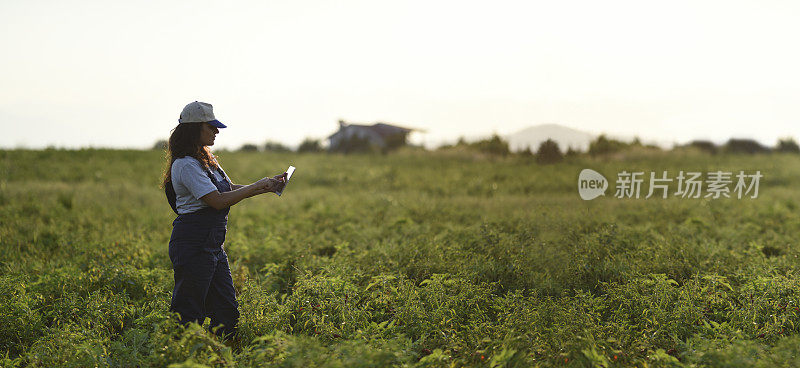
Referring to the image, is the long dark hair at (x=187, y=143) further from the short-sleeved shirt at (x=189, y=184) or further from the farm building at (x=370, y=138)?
the farm building at (x=370, y=138)

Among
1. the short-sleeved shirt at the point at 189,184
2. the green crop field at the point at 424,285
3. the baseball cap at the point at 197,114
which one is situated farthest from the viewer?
the baseball cap at the point at 197,114

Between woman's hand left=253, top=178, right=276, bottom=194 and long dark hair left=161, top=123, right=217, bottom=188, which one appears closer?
woman's hand left=253, top=178, right=276, bottom=194

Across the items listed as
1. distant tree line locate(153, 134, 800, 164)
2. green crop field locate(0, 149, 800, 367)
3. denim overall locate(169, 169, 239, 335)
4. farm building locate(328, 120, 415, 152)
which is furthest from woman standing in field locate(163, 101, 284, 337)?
farm building locate(328, 120, 415, 152)

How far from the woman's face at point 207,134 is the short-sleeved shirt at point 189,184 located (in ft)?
0.65

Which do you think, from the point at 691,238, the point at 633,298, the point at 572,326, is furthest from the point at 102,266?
the point at 691,238

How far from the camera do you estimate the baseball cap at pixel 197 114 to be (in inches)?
183

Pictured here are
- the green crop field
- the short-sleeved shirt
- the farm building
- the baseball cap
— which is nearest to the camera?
the green crop field

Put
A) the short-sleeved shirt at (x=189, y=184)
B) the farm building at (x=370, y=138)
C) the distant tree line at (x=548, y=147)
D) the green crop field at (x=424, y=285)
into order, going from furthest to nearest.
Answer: the farm building at (x=370, y=138)
the distant tree line at (x=548, y=147)
the short-sleeved shirt at (x=189, y=184)
the green crop field at (x=424, y=285)

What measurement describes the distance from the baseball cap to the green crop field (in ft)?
5.46

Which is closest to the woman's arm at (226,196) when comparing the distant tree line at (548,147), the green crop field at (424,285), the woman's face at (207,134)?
the woman's face at (207,134)

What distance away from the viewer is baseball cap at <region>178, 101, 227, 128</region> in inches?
183

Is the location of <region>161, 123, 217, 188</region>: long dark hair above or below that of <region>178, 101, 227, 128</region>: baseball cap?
below

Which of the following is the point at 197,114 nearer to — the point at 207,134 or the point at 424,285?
the point at 207,134

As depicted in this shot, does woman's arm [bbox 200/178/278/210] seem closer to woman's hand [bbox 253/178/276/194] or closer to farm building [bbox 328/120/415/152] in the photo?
woman's hand [bbox 253/178/276/194]
